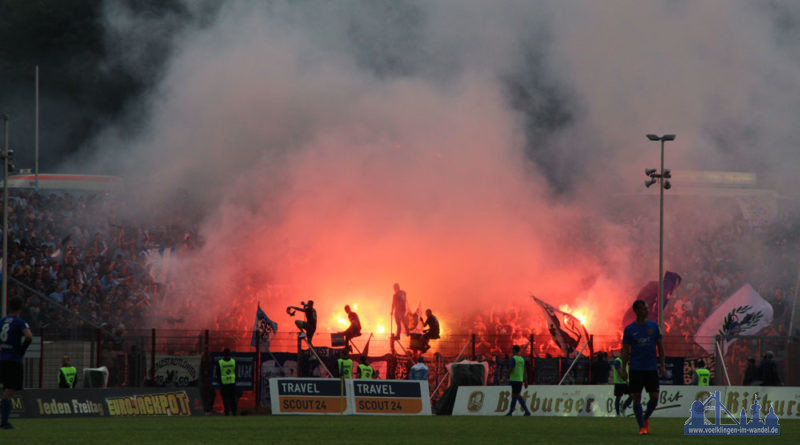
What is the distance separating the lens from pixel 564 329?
3409cm

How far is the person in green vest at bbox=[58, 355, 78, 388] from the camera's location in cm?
2575

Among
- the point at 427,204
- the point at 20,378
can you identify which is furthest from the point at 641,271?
the point at 20,378

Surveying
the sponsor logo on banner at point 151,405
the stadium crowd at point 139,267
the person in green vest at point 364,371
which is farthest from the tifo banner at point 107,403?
the stadium crowd at point 139,267

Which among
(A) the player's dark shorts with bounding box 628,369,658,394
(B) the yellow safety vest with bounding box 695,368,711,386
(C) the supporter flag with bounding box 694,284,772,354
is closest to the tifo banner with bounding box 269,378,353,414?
(B) the yellow safety vest with bounding box 695,368,711,386

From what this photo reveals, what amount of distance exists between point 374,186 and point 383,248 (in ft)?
8.12

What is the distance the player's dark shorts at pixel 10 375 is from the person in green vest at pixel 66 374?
30.1ft

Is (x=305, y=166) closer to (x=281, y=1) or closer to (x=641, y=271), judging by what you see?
(x=281, y=1)

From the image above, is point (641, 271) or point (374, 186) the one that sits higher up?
point (374, 186)

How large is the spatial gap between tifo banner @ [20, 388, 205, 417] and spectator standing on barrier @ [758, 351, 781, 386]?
1280cm

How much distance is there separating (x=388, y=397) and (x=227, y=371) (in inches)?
139

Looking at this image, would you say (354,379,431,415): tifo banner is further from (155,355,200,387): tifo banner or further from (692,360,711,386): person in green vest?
(692,360,711,386): person in green vest

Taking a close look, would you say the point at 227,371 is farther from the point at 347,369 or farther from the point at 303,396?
the point at 347,369

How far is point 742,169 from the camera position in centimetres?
5272

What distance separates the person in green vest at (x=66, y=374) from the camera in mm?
25750
